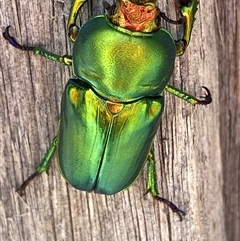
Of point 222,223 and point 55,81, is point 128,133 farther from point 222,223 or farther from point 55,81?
point 222,223

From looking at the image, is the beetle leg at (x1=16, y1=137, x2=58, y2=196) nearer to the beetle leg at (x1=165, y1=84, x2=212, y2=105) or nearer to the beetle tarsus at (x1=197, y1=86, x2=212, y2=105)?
the beetle leg at (x1=165, y1=84, x2=212, y2=105)

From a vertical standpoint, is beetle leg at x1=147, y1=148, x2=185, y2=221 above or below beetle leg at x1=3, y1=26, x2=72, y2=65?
below

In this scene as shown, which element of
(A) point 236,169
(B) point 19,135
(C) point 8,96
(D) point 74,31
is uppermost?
(D) point 74,31

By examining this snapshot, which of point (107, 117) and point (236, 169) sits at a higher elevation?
point (107, 117)

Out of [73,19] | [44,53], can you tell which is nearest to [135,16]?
[73,19]

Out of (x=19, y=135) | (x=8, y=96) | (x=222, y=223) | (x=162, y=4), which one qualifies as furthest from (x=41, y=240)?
(x=162, y=4)

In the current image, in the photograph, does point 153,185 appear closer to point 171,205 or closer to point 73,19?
point 171,205

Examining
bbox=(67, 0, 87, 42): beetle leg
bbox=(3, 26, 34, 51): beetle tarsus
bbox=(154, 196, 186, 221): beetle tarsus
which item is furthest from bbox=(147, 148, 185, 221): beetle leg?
bbox=(3, 26, 34, 51): beetle tarsus
